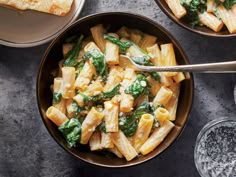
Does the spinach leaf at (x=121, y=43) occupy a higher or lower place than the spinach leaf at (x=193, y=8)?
lower

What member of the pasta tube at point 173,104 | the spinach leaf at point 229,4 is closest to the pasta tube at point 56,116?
the pasta tube at point 173,104

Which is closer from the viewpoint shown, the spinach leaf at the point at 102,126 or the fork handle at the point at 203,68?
the fork handle at the point at 203,68

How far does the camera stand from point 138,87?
214 cm

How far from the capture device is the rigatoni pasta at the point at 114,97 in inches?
84.2

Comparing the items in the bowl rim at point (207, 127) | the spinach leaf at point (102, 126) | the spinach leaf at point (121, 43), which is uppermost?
the spinach leaf at point (121, 43)

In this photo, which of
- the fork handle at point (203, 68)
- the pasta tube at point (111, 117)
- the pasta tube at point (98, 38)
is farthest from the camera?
the pasta tube at point (98, 38)

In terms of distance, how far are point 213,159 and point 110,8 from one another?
0.81 metres

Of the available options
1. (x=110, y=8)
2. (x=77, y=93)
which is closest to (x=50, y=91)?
(x=77, y=93)

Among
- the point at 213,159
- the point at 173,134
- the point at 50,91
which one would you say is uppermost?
the point at 50,91

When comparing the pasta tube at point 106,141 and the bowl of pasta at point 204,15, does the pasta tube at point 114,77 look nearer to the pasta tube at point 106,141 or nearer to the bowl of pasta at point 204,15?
the pasta tube at point 106,141

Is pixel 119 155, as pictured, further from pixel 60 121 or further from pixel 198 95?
pixel 198 95

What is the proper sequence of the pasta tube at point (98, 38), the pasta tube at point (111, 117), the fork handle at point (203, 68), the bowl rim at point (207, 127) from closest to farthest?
1. the fork handle at point (203, 68)
2. the pasta tube at point (111, 117)
3. the pasta tube at point (98, 38)
4. the bowl rim at point (207, 127)

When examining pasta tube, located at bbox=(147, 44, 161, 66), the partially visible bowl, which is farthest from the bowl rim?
the partially visible bowl

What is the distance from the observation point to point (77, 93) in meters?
2.18
